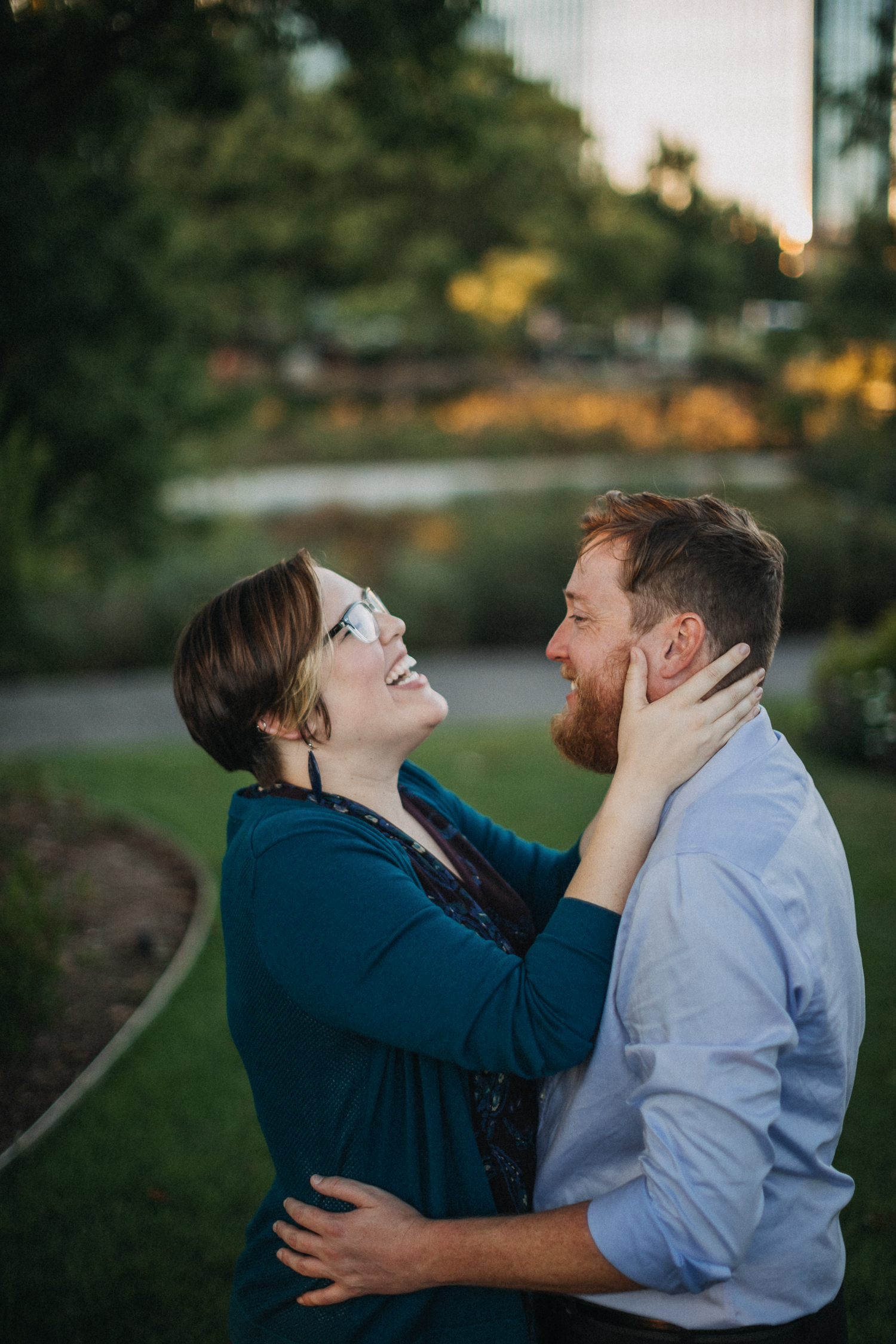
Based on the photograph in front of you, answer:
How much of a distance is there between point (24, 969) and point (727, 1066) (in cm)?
359

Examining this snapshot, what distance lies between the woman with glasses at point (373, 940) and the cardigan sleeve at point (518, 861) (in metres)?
0.32

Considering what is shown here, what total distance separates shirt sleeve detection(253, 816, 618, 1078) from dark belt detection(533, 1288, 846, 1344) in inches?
18.2

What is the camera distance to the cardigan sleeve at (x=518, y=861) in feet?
8.39

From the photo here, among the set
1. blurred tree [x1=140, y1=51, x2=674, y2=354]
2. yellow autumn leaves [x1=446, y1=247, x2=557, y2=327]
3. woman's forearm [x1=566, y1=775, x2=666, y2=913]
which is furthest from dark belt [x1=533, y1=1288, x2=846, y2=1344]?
yellow autumn leaves [x1=446, y1=247, x2=557, y2=327]

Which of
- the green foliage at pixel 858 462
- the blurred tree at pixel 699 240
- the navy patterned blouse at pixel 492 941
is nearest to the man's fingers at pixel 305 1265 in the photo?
the navy patterned blouse at pixel 492 941

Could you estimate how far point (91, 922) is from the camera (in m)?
5.74

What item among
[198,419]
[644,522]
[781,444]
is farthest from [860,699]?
[781,444]

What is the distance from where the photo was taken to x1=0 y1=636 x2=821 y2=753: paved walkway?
10312mm

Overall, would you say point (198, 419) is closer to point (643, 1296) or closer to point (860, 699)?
point (860, 699)

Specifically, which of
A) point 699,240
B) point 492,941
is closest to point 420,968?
point 492,941

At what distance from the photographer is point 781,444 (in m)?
24.1

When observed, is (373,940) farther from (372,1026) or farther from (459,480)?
(459,480)

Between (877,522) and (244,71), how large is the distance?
1039 cm

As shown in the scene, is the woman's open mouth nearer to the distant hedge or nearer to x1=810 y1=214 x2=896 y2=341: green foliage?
x1=810 y1=214 x2=896 y2=341: green foliage
